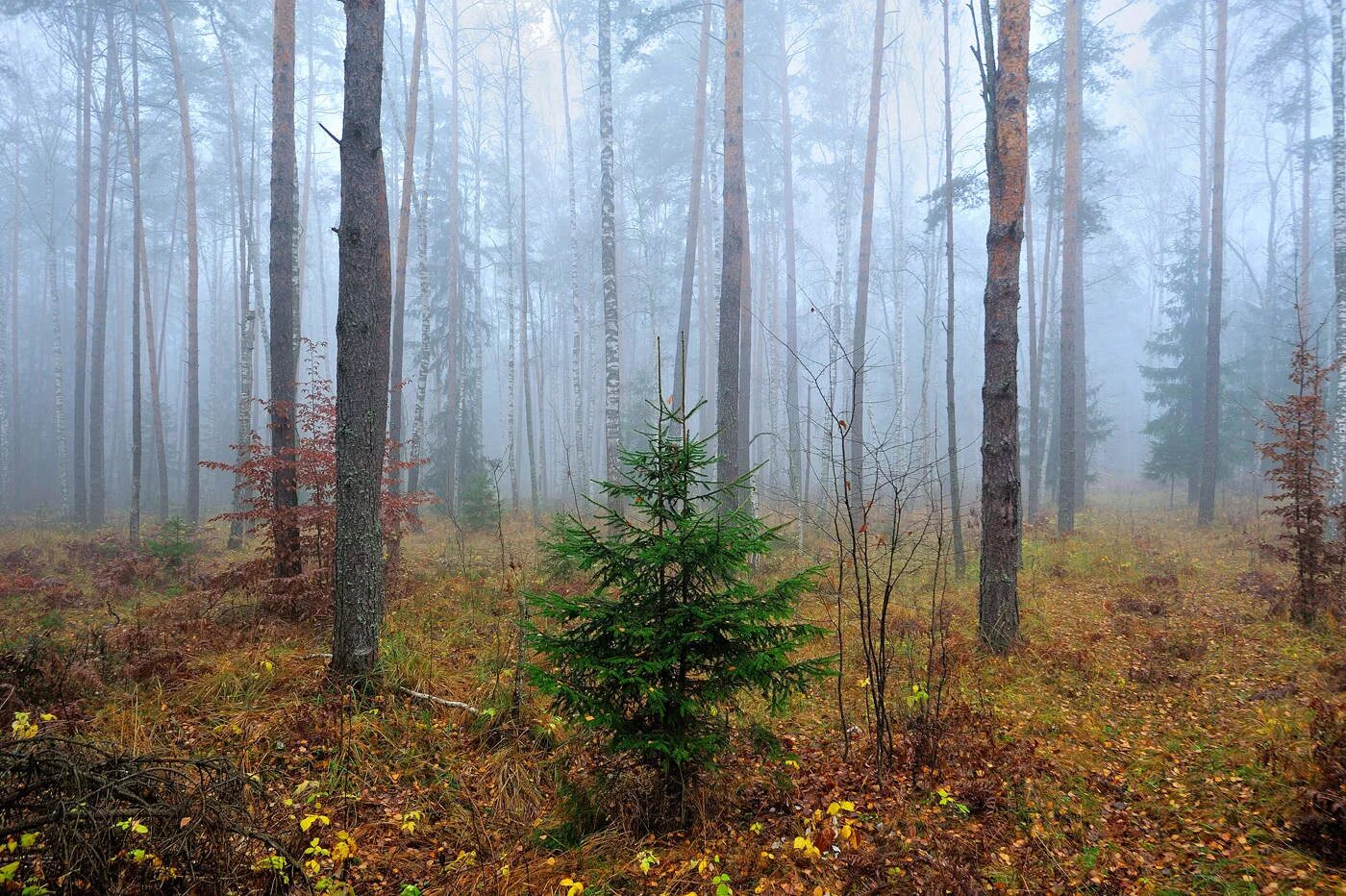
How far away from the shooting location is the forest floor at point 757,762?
320 centimetres

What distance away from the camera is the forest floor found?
10.5 ft

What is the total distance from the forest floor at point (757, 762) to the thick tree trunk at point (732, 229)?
408 centimetres

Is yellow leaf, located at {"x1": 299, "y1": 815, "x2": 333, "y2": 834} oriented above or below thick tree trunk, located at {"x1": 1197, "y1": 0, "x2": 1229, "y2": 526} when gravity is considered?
below

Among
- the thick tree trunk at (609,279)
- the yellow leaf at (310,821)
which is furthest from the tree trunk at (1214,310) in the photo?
the yellow leaf at (310,821)

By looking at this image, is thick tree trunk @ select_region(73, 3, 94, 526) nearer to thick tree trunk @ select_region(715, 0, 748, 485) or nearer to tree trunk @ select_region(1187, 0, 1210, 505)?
thick tree trunk @ select_region(715, 0, 748, 485)

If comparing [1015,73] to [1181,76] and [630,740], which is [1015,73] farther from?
[1181,76]

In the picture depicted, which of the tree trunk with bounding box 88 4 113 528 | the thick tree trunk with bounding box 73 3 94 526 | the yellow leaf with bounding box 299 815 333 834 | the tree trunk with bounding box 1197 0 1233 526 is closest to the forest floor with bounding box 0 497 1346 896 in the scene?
the yellow leaf with bounding box 299 815 333 834

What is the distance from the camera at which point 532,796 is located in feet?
13.3

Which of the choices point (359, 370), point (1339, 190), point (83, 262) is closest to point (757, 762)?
point (359, 370)

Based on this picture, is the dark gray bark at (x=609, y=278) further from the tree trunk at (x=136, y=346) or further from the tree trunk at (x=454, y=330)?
the tree trunk at (x=136, y=346)

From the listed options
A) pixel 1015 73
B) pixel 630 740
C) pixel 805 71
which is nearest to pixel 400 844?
pixel 630 740

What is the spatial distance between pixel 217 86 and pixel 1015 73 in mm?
24992

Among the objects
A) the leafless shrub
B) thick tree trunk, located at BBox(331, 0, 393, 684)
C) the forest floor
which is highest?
thick tree trunk, located at BBox(331, 0, 393, 684)

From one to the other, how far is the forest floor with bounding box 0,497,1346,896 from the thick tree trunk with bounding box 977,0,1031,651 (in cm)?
63
